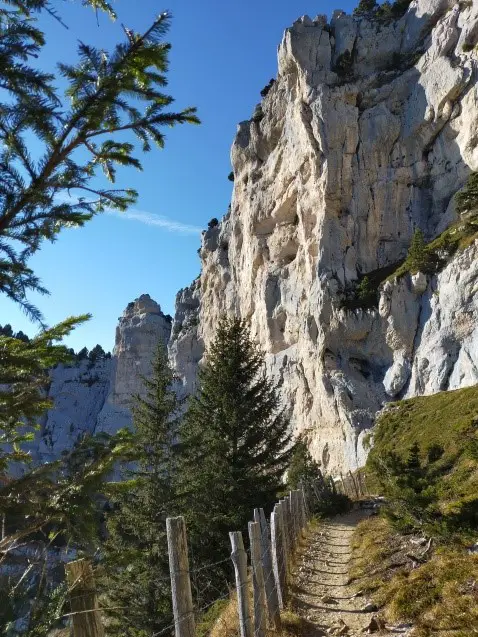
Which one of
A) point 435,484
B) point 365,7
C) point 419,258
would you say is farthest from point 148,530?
point 365,7

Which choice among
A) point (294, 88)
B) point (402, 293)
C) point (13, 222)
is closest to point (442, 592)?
point (13, 222)

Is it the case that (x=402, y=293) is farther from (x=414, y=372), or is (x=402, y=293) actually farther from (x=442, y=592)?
(x=442, y=592)

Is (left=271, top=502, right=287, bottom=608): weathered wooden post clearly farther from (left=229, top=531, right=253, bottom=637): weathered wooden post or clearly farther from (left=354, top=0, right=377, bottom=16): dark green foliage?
(left=354, top=0, right=377, bottom=16): dark green foliage

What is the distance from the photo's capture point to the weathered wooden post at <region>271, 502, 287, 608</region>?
7.28 m

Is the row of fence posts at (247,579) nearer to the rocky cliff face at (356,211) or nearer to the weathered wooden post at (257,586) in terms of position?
the weathered wooden post at (257,586)

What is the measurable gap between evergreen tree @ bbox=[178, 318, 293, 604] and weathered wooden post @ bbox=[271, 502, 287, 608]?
14.4ft

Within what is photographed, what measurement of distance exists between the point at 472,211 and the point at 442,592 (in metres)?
38.1

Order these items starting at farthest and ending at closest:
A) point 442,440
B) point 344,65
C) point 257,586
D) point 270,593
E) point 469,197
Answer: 1. point 344,65
2. point 469,197
3. point 442,440
4. point 270,593
5. point 257,586

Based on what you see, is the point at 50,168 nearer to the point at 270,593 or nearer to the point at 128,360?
the point at 270,593

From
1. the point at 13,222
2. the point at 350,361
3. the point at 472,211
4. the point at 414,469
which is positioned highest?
the point at 472,211

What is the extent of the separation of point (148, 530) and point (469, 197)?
120 feet

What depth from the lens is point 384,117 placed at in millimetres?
48500

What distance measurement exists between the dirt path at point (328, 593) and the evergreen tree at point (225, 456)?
2.40 metres

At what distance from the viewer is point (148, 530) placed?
14633 mm
